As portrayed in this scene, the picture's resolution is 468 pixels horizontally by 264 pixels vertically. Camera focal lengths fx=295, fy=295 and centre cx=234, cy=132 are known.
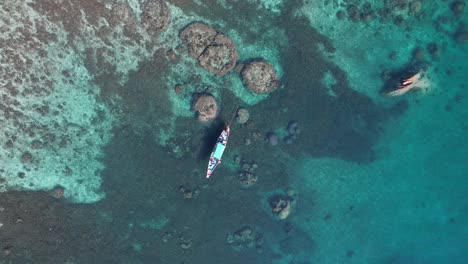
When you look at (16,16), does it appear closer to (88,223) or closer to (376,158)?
(88,223)

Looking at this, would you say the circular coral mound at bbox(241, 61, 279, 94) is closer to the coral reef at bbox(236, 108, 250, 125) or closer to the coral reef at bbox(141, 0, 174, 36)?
the coral reef at bbox(236, 108, 250, 125)

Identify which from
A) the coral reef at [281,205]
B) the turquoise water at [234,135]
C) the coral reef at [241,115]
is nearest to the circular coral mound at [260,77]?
the turquoise water at [234,135]

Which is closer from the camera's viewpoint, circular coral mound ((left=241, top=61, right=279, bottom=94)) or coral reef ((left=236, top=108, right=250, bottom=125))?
circular coral mound ((left=241, top=61, right=279, bottom=94))

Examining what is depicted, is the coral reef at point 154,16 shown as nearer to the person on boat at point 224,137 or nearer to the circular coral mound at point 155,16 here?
the circular coral mound at point 155,16

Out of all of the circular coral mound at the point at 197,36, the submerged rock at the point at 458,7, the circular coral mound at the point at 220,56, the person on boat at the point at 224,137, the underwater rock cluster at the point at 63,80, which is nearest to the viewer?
the underwater rock cluster at the point at 63,80

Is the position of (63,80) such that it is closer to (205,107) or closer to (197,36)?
(197,36)

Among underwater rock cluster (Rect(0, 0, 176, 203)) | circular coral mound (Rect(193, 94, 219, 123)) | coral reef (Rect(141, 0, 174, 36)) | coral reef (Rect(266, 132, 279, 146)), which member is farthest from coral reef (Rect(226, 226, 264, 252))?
coral reef (Rect(141, 0, 174, 36))

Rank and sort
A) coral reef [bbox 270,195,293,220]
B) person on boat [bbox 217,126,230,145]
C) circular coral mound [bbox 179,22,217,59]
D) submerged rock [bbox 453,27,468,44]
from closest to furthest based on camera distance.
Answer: circular coral mound [bbox 179,22,217,59] < person on boat [bbox 217,126,230,145] < submerged rock [bbox 453,27,468,44] < coral reef [bbox 270,195,293,220]
